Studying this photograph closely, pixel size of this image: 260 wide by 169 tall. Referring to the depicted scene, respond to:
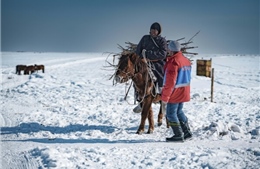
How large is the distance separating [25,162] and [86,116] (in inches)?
169

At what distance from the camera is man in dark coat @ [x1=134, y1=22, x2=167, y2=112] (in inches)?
283

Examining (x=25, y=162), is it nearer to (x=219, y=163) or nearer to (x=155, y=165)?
(x=155, y=165)

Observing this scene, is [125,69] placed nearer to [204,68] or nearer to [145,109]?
[145,109]

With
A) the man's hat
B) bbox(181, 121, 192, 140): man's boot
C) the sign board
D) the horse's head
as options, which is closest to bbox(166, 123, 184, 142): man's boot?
bbox(181, 121, 192, 140): man's boot

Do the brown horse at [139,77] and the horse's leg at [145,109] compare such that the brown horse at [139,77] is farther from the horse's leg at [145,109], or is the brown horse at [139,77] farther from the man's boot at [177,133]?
the man's boot at [177,133]

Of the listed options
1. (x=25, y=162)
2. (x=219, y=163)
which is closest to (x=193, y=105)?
(x=219, y=163)

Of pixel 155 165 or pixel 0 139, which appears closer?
pixel 155 165

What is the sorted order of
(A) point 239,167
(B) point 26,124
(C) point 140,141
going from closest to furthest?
(A) point 239,167 < (C) point 140,141 < (B) point 26,124

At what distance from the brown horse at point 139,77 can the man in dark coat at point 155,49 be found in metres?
0.21

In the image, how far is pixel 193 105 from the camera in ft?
38.9

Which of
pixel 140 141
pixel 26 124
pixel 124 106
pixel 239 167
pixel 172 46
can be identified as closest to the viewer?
pixel 239 167

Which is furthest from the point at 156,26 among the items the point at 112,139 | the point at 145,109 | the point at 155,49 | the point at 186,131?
the point at 112,139

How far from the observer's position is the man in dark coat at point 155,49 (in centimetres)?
719

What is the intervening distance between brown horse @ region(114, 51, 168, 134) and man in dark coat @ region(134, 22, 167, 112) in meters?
0.21
